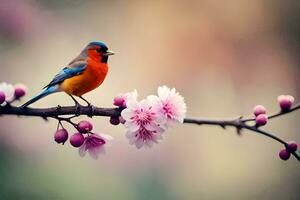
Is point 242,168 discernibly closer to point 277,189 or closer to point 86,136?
point 277,189

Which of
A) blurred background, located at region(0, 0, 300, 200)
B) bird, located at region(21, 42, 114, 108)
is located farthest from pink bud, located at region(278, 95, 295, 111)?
blurred background, located at region(0, 0, 300, 200)

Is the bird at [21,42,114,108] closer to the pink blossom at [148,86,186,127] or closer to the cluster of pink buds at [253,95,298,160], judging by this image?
the pink blossom at [148,86,186,127]

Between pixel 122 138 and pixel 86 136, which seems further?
pixel 122 138

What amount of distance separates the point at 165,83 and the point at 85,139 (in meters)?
2.95

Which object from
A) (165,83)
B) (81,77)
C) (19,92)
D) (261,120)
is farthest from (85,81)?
(165,83)

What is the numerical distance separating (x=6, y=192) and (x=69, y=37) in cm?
141

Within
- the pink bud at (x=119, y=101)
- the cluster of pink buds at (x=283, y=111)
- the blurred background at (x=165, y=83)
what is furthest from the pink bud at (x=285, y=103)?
the blurred background at (x=165, y=83)

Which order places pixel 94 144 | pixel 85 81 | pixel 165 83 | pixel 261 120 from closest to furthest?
pixel 261 120, pixel 94 144, pixel 85 81, pixel 165 83

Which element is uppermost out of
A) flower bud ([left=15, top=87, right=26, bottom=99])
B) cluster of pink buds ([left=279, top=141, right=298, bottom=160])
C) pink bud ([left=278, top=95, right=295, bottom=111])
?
pink bud ([left=278, top=95, right=295, bottom=111])

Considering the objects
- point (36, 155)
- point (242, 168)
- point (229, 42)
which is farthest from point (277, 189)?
point (36, 155)

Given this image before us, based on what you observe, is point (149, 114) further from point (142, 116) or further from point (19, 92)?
point (19, 92)

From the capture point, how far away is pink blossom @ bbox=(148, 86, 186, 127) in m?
1.02

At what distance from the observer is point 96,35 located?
13.4ft

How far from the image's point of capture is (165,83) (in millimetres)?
4000
